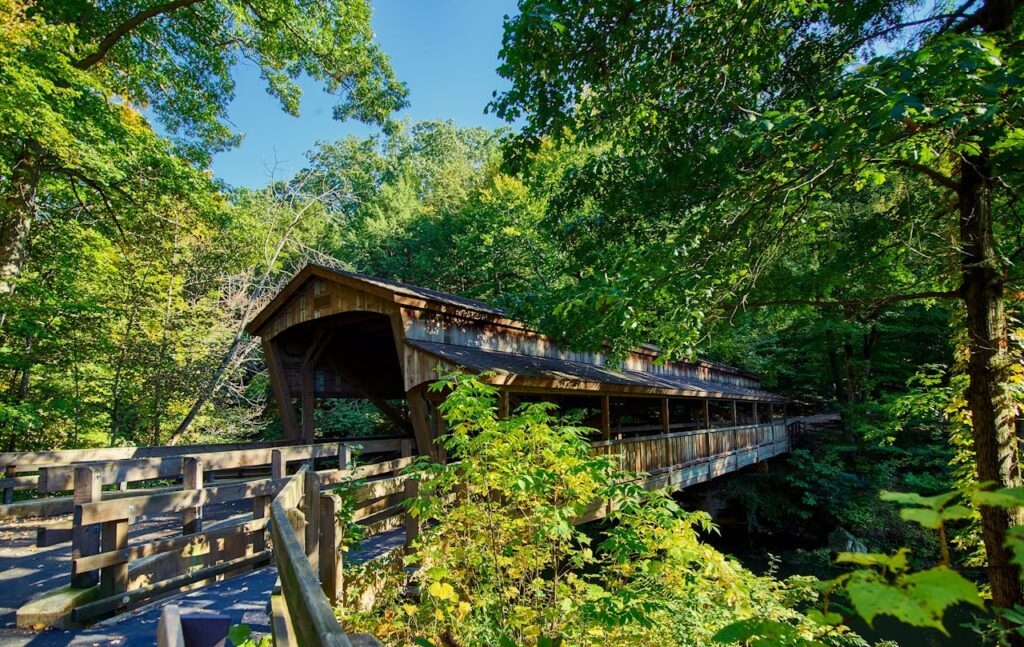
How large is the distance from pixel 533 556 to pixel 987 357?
16.2 ft

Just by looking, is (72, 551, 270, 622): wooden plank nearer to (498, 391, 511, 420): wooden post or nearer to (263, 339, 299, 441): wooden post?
(498, 391, 511, 420): wooden post

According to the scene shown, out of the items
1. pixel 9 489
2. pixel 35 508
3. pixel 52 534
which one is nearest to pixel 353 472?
pixel 35 508

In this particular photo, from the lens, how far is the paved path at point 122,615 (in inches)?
144

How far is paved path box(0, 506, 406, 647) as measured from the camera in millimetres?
3648

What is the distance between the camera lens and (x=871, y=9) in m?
6.07

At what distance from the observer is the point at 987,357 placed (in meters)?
5.09

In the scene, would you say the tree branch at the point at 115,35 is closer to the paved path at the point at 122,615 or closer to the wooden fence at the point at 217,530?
the wooden fence at the point at 217,530

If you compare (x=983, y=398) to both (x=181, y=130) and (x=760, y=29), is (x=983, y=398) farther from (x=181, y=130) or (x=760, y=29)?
(x=181, y=130)

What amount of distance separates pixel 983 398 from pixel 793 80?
4477 millimetres

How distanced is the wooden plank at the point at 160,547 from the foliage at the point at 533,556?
2.26 metres

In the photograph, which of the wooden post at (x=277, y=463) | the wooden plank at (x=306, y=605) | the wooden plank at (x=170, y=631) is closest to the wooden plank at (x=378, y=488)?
the wooden plank at (x=170, y=631)

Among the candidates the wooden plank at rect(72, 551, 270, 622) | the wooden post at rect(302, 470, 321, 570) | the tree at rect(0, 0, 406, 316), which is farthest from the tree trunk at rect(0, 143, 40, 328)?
the wooden post at rect(302, 470, 321, 570)

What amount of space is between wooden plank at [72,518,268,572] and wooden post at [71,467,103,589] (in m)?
0.10

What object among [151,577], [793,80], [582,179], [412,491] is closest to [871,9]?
[793,80]
